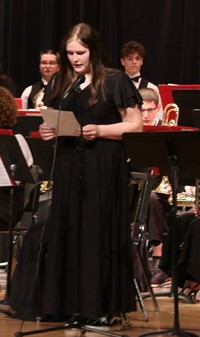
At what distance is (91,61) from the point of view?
4469 millimetres

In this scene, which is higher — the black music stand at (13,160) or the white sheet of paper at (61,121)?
the white sheet of paper at (61,121)

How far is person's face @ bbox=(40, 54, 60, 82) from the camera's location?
28.7 ft

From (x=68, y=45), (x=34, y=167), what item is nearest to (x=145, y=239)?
(x=34, y=167)

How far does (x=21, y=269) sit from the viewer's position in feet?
16.2

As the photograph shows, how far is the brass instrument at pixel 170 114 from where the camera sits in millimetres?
6785

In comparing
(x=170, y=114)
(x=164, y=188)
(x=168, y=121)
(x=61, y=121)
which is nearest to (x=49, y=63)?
(x=170, y=114)

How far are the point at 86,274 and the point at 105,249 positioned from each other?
16 centimetres

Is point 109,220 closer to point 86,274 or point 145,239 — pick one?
point 86,274

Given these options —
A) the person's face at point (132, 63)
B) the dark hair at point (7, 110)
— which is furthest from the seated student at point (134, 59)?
the dark hair at point (7, 110)

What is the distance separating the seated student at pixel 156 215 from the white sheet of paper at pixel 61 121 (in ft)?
5.81

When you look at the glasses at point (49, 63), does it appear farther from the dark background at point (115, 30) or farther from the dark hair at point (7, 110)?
the dark hair at point (7, 110)

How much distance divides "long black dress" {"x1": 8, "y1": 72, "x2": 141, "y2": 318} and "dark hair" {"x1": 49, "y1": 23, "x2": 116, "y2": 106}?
0.16 feet

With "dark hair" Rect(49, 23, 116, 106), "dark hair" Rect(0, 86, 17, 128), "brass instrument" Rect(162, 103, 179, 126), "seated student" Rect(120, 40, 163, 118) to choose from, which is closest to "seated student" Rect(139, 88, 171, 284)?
"brass instrument" Rect(162, 103, 179, 126)

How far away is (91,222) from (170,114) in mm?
2684
